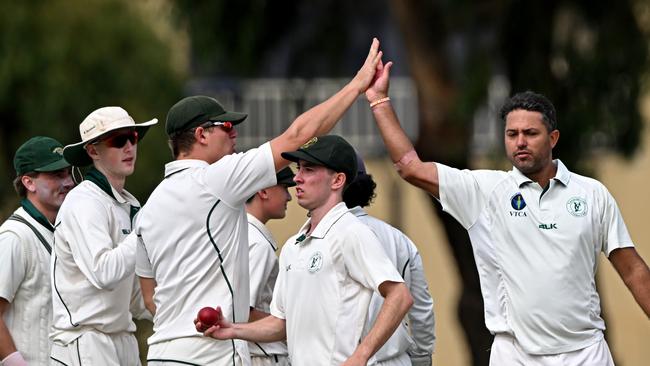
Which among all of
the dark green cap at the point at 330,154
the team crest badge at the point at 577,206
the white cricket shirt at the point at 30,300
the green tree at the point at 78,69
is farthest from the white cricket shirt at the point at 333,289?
the green tree at the point at 78,69

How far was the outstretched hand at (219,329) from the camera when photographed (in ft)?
27.8

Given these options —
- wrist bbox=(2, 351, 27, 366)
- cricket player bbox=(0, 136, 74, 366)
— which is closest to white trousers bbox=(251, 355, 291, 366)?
cricket player bbox=(0, 136, 74, 366)

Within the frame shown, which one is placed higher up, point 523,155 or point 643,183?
point 523,155

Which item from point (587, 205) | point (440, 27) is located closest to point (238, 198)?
point (587, 205)

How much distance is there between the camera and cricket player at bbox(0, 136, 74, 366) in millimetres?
9773

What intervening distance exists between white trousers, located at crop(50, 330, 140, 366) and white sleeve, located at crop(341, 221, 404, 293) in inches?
58.4

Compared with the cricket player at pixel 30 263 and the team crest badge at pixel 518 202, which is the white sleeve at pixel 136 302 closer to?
the cricket player at pixel 30 263

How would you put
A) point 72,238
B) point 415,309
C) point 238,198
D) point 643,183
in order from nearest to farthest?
point 238,198 < point 72,238 < point 415,309 < point 643,183

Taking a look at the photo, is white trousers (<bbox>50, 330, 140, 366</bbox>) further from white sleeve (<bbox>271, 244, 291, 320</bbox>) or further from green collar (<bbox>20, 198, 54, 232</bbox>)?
white sleeve (<bbox>271, 244, 291, 320</bbox>)

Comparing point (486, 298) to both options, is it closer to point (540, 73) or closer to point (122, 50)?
point (540, 73)

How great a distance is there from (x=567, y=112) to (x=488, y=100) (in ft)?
2.78

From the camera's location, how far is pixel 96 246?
9.18 m

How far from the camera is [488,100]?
1778 centimetres

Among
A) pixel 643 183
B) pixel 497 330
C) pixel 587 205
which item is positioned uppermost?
pixel 587 205
